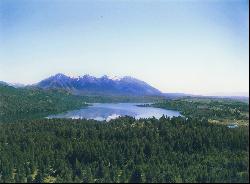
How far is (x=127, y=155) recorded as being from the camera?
51000 millimetres

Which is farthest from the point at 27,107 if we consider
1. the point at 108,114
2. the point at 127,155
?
the point at 127,155

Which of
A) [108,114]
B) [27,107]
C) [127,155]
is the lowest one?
[127,155]

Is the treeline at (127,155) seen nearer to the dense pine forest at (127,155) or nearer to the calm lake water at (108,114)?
the dense pine forest at (127,155)

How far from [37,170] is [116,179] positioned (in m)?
10.4

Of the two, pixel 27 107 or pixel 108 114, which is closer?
pixel 108 114

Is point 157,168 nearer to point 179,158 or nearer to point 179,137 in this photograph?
point 179,158

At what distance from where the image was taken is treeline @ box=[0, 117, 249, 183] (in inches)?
1646

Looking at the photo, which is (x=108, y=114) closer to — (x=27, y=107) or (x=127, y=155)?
(x=27, y=107)

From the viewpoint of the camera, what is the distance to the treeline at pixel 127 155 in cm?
4181

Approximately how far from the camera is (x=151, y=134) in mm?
62688

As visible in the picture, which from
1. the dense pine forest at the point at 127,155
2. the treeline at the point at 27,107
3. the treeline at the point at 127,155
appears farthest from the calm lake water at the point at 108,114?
the treeline at the point at 127,155

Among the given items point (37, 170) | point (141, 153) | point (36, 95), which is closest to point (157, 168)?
point (141, 153)

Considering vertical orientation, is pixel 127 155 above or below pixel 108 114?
below

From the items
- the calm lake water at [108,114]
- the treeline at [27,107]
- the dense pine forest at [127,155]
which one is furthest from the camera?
the treeline at [27,107]
